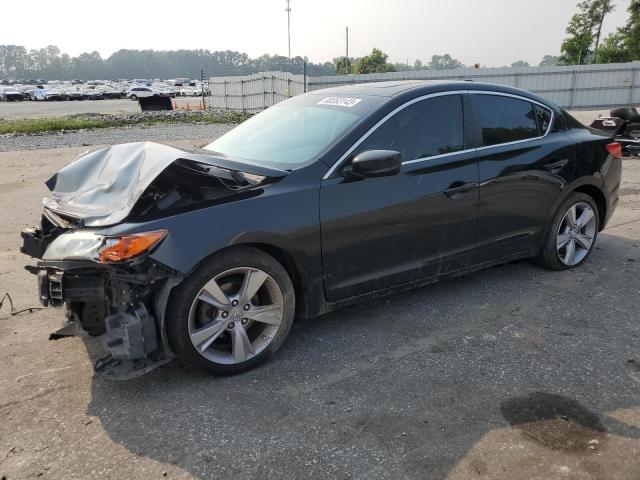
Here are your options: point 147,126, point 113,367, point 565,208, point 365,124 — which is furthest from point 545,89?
point 113,367

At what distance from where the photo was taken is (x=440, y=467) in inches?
99.6

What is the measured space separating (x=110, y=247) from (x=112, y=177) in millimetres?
858

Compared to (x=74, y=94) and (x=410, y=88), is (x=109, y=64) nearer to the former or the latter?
(x=74, y=94)

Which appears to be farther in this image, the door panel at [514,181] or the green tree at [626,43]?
the green tree at [626,43]

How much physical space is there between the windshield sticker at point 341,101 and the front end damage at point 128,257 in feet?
3.23

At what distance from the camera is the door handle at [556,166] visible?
466 cm

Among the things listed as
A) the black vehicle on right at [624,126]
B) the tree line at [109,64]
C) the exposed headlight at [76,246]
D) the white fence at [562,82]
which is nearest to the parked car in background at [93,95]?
the white fence at [562,82]

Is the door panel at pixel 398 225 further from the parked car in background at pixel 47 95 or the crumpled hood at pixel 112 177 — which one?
the parked car in background at pixel 47 95

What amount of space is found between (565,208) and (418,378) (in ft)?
8.42

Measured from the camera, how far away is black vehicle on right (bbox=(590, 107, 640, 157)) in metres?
11.6

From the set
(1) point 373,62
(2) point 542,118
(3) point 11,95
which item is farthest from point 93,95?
(2) point 542,118

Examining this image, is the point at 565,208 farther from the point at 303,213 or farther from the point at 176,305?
the point at 176,305

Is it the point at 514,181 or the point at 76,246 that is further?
the point at 514,181

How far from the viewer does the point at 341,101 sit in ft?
13.6
